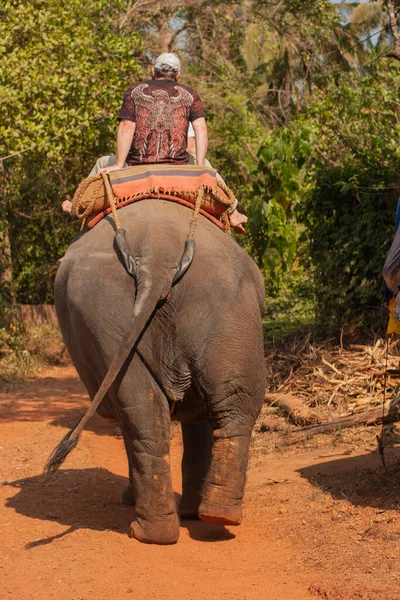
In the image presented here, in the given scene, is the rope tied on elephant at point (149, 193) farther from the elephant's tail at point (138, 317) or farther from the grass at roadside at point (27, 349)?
the grass at roadside at point (27, 349)

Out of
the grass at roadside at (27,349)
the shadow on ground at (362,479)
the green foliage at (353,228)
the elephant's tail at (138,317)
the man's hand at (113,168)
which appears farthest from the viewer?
the grass at roadside at (27,349)

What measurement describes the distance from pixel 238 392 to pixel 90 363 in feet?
2.97

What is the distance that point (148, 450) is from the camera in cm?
506

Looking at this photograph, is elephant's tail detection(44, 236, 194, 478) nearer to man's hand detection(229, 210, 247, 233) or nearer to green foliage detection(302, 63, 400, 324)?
man's hand detection(229, 210, 247, 233)

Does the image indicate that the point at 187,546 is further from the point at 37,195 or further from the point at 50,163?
the point at 37,195

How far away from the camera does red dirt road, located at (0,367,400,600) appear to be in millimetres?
4426

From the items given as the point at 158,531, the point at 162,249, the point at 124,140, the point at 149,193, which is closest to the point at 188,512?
the point at 158,531

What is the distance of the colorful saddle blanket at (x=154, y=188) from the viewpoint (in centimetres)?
554

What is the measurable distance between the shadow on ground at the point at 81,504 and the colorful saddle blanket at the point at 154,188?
6.10 feet

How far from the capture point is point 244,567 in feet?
15.8

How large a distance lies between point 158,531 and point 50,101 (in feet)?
30.2

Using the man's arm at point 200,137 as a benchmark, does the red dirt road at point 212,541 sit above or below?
below

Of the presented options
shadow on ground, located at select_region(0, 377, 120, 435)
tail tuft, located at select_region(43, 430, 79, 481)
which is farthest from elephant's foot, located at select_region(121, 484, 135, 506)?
shadow on ground, located at select_region(0, 377, 120, 435)

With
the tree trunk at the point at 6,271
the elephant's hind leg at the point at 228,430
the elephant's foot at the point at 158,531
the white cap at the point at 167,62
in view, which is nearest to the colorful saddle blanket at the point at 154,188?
the white cap at the point at 167,62
